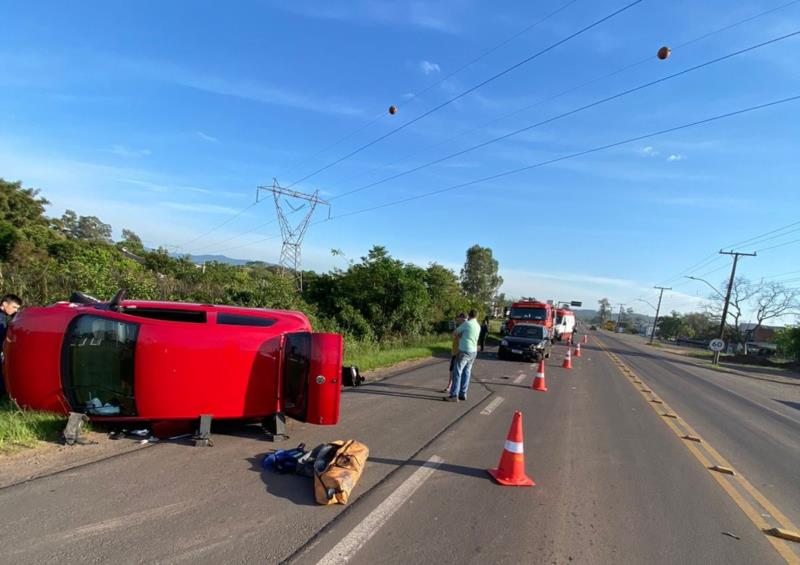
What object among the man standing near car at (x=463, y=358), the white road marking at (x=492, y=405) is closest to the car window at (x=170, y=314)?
the white road marking at (x=492, y=405)

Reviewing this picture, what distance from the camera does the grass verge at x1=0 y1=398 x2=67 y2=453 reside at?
479 cm

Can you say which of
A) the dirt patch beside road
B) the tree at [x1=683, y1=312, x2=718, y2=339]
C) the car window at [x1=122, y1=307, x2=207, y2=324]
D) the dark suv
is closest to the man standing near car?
the car window at [x1=122, y1=307, x2=207, y2=324]

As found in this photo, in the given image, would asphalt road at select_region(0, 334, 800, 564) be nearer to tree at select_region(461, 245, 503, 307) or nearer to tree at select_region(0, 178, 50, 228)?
tree at select_region(0, 178, 50, 228)

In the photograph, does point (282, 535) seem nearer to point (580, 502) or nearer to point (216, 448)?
point (216, 448)

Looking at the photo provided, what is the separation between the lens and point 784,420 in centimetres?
1157

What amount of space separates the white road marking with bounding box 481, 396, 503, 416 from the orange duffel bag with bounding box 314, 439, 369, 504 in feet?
13.8

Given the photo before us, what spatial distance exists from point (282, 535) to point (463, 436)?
3667mm

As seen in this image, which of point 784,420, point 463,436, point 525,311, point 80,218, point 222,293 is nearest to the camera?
point 463,436

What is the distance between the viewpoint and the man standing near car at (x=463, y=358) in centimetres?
933

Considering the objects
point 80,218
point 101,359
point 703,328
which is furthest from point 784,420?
point 703,328

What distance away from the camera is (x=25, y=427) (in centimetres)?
498

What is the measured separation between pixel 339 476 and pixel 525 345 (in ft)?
52.0

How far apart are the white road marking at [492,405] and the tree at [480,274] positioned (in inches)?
2673

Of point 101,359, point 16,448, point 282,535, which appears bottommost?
point 16,448
